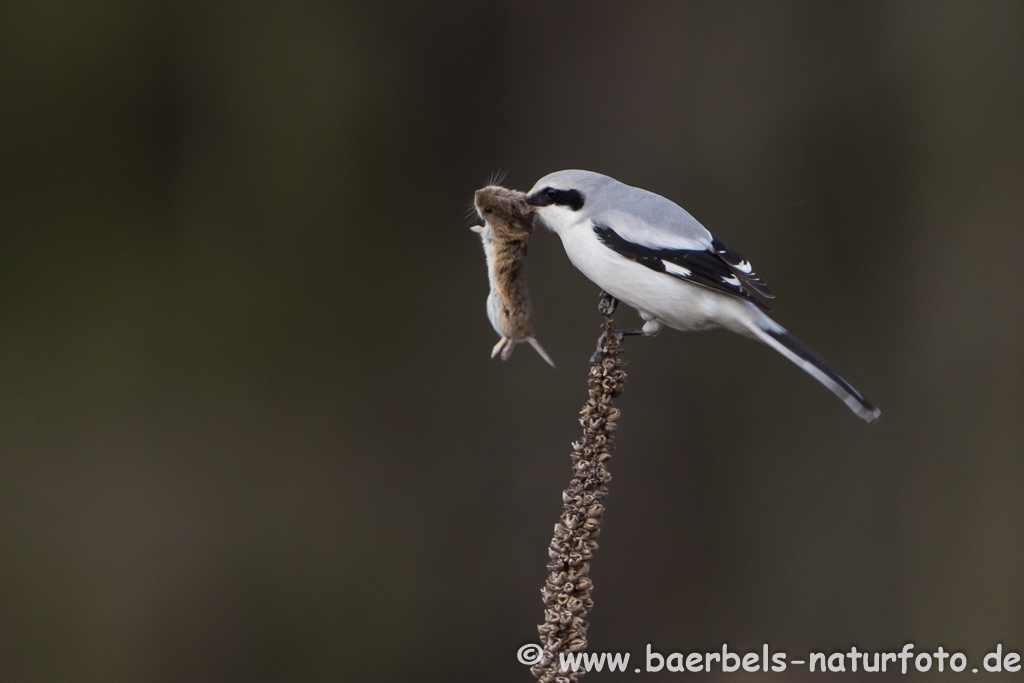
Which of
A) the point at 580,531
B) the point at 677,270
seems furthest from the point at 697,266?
the point at 580,531

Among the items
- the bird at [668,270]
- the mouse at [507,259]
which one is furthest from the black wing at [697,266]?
the mouse at [507,259]

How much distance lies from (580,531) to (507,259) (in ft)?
2.84

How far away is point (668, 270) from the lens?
1.80 metres

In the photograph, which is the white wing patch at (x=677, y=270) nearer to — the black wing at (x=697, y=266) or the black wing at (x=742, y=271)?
the black wing at (x=697, y=266)

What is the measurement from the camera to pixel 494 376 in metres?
3.73

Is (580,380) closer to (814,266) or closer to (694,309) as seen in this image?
(814,266)

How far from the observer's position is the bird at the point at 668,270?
1.79 m

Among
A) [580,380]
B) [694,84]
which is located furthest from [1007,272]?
[580,380]

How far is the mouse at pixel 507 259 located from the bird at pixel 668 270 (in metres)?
0.12

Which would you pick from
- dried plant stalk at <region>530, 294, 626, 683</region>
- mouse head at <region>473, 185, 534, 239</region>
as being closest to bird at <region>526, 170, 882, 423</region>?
mouse head at <region>473, 185, 534, 239</region>

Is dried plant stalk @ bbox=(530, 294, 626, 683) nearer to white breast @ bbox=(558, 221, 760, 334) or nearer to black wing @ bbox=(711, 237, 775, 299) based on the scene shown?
white breast @ bbox=(558, 221, 760, 334)

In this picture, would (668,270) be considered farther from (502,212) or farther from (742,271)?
(502,212)

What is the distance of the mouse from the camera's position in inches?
74.4

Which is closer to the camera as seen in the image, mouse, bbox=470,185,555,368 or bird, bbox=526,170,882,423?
bird, bbox=526,170,882,423
